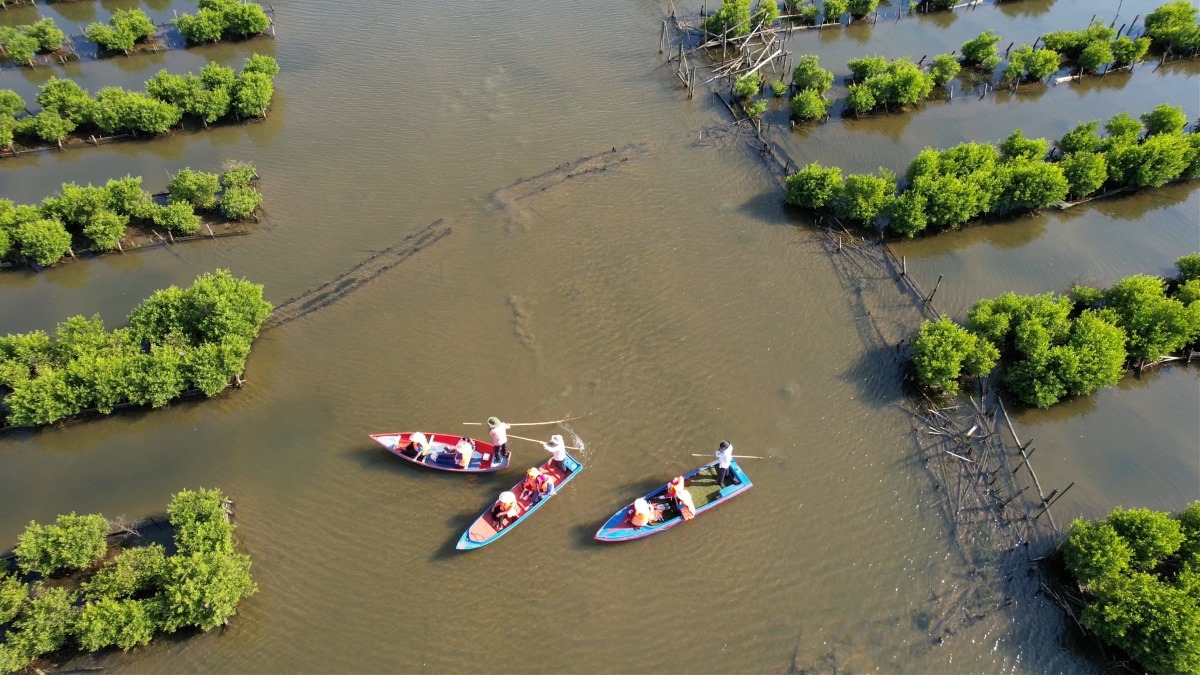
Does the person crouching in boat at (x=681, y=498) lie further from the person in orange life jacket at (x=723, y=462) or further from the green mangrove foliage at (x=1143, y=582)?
the green mangrove foliage at (x=1143, y=582)

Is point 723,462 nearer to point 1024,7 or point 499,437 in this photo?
point 499,437

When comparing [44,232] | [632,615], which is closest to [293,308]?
[44,232]

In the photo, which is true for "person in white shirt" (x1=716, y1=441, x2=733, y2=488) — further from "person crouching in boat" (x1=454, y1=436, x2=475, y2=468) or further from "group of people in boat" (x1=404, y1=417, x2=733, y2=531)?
"person crouching in boat" (x1=454, y1=436, x2=475, y2=468)

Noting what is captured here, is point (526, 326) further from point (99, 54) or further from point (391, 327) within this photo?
point (99, 54)

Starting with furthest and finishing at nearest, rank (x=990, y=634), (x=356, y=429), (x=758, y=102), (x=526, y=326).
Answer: (x=758, y=102) < (x=526, y=326) < (x=356, y=429) < (x=990, y=634)

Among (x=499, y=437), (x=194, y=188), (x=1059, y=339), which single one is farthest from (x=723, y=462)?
(x=194, y=188)

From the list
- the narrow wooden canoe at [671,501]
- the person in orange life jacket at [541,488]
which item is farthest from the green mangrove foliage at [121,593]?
the narrow wooden canoe at [671,501]

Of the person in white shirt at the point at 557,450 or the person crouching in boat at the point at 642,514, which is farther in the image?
→ the person in white shirt at the point at 557,450
